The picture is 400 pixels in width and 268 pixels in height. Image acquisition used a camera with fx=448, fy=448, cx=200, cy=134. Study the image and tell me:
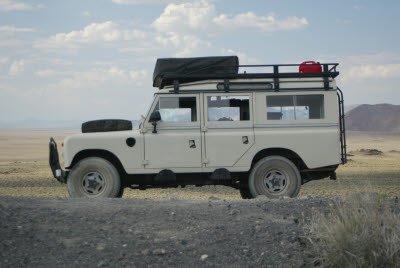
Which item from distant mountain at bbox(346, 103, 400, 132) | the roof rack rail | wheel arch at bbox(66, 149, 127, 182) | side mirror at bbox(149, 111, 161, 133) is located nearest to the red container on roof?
the roof rack rail

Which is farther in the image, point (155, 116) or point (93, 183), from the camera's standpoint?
point (93, 183)

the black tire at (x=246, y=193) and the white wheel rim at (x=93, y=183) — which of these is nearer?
the white wheel rim at (x=93, y=183)

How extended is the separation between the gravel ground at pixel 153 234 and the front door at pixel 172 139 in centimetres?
142

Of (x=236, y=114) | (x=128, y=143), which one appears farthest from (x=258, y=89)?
(x=128, y=143)

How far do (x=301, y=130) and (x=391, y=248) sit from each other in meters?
4.45

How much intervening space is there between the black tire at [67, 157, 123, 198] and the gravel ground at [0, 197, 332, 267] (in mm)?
1258

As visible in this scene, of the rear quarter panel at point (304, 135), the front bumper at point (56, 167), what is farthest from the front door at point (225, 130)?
the front bumper at point (56, 167)

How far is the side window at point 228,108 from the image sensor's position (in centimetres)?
888

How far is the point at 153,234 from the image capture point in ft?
18.8

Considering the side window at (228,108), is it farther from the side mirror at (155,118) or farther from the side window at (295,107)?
the side mirror at (155,118)

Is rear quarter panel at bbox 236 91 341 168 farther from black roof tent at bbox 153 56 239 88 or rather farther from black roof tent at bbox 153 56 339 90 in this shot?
black roof tent at bbox 153 56 239 88

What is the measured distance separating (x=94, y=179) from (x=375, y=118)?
306 feet

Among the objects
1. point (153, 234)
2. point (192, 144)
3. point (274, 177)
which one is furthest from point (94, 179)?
point (274, 177)

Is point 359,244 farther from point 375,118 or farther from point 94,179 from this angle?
point 375,118
